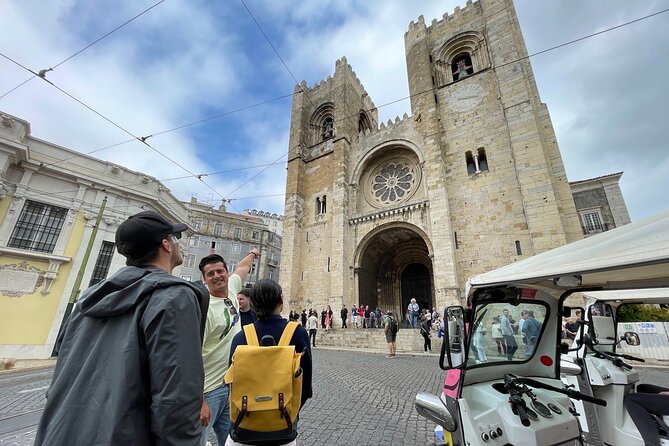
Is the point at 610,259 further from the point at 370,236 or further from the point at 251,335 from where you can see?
the point at 370,236

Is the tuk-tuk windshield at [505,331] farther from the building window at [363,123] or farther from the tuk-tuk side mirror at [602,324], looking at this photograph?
the building window at [363,123]

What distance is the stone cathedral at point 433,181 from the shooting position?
12617 millimetres

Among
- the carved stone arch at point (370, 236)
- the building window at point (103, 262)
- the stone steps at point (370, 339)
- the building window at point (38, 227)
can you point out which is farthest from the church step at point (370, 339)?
the building window at point (38, 227)

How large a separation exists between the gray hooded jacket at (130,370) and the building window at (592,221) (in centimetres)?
2599

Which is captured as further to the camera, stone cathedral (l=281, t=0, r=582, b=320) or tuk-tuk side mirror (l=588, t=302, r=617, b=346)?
stone cathedral (l=281, t=0, r=582, b=320)

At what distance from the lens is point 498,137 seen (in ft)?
46.3

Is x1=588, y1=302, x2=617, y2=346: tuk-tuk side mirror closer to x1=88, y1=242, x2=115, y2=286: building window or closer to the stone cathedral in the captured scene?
the stone cathedral

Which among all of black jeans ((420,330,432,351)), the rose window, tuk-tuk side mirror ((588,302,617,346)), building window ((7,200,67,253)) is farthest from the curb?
the rose window

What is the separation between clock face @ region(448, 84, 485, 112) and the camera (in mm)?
15555

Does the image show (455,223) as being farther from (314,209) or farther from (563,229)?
(314,209)

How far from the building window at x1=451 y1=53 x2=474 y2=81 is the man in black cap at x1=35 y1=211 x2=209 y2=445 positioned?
67.4 feet

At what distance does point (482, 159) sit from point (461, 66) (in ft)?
24.8

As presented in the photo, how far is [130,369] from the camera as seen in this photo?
95 cm

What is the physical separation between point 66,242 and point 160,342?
49.7 feet
